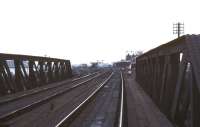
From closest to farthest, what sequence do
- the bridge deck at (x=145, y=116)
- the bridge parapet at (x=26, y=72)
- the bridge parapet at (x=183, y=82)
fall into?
the bridge parapet at (x=183, y=82)
the bridge deck at (x=145, y=116)
the bridge parapet at (x=26, y=72)

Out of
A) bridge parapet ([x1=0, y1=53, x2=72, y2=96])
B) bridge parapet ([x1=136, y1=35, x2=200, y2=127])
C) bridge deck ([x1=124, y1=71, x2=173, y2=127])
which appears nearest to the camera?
bridge parapet ([x1=136, y1=35, x2=200, y2=127])

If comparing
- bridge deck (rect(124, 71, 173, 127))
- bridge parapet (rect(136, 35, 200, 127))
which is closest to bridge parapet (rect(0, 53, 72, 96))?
bridge deck (rect(124, 71, 173, 127))

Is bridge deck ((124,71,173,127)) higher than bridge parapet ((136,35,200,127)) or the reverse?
the reverse

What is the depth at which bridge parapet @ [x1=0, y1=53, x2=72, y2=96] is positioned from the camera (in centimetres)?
3061

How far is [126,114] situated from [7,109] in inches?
218

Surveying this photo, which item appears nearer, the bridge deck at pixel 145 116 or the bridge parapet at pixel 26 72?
the bridge deck at pixel 145 116

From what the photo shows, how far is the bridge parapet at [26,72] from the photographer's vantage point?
30.6 metres

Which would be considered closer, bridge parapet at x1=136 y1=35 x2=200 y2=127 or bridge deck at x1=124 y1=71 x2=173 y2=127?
bridge parapet at x1=136 y1=35 x2=200 y2=127

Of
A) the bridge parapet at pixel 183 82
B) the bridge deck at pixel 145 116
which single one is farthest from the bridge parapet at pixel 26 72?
the bridge parapet at pixel 183 82

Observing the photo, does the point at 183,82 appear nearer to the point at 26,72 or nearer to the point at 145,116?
the point at 145,116

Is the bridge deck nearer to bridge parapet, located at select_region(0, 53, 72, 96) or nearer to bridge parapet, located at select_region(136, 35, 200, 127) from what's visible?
bridge parapet, located at select_region(136, 35, 200, 127)

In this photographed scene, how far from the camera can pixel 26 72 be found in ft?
119

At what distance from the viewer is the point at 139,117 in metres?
17.4

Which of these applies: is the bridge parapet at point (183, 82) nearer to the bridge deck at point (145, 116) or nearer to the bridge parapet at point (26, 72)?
the bridge deck at point (145, 116)
